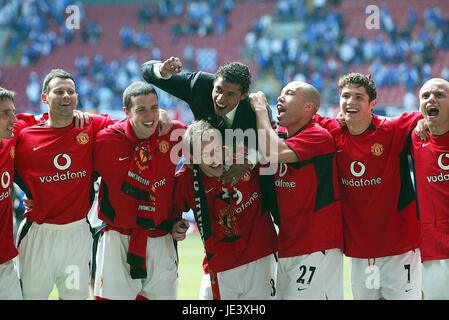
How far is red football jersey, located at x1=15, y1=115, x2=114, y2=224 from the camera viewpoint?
448cm

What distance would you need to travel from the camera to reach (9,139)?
177 inches

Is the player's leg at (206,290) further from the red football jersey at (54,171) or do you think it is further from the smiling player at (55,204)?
the red football jersey at (54,171)

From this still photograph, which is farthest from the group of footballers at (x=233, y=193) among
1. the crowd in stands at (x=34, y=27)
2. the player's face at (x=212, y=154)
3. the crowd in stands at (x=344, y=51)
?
the crowd in stands at (x=34, y=27)

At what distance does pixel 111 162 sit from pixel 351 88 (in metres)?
2.06

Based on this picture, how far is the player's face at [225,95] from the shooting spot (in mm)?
4324

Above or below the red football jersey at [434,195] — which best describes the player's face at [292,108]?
above

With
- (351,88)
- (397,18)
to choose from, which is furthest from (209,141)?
(397,18)

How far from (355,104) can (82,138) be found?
7.45ft

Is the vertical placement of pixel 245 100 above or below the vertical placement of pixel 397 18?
below

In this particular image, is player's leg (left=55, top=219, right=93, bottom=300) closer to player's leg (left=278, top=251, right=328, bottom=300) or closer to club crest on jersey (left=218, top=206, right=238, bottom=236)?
club crest on jersey (left=218, top=206, right=238, bottom=236)

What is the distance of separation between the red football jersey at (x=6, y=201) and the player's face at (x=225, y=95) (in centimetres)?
172
